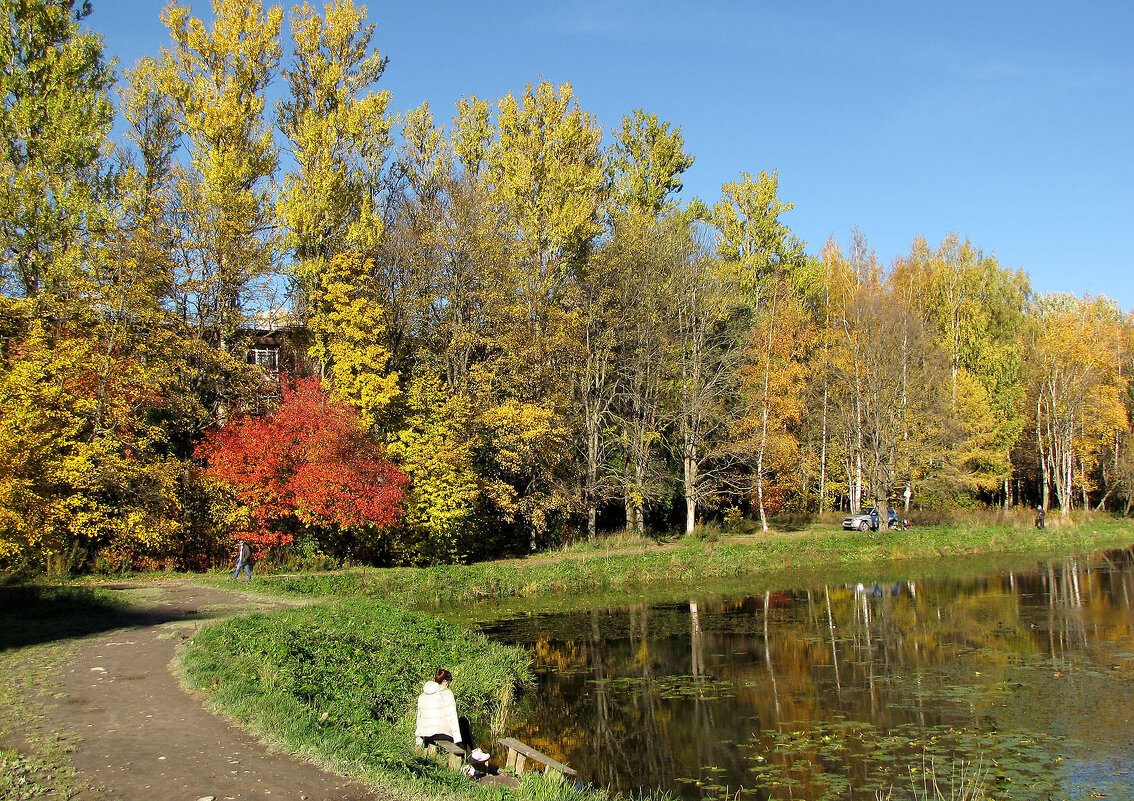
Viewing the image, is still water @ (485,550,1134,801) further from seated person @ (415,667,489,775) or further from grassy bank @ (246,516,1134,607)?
grassy bank @ (246,516,1134,607)

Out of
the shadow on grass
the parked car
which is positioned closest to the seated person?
the shadow on grass

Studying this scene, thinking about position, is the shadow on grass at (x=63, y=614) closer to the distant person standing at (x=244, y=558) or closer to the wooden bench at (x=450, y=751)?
the distant person standing at (x=244, y=558)

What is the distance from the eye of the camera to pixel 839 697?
51.2 feet

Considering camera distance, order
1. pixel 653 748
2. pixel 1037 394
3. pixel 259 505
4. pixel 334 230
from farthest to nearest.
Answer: pixel 1037 394 < pixel 334 230 < pixel 259 505 < pixel 653 748

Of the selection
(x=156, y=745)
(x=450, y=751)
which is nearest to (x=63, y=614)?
(x=156, y=745)

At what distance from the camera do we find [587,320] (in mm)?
39219

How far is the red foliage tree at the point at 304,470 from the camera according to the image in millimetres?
29547

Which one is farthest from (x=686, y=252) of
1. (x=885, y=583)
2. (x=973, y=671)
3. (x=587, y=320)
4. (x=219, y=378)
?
(x=973, y=671)

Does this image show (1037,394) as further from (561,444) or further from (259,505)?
(259,505)

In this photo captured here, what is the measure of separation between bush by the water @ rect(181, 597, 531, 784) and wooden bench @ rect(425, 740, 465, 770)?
303 millimetres

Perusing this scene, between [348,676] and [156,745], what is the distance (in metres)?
4.90

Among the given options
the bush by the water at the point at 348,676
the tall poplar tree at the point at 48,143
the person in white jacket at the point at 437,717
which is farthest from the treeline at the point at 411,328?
the person in white jacket at the point at 437,717

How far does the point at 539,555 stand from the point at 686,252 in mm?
17435

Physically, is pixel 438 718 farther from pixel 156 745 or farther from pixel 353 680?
pixel 353 680
